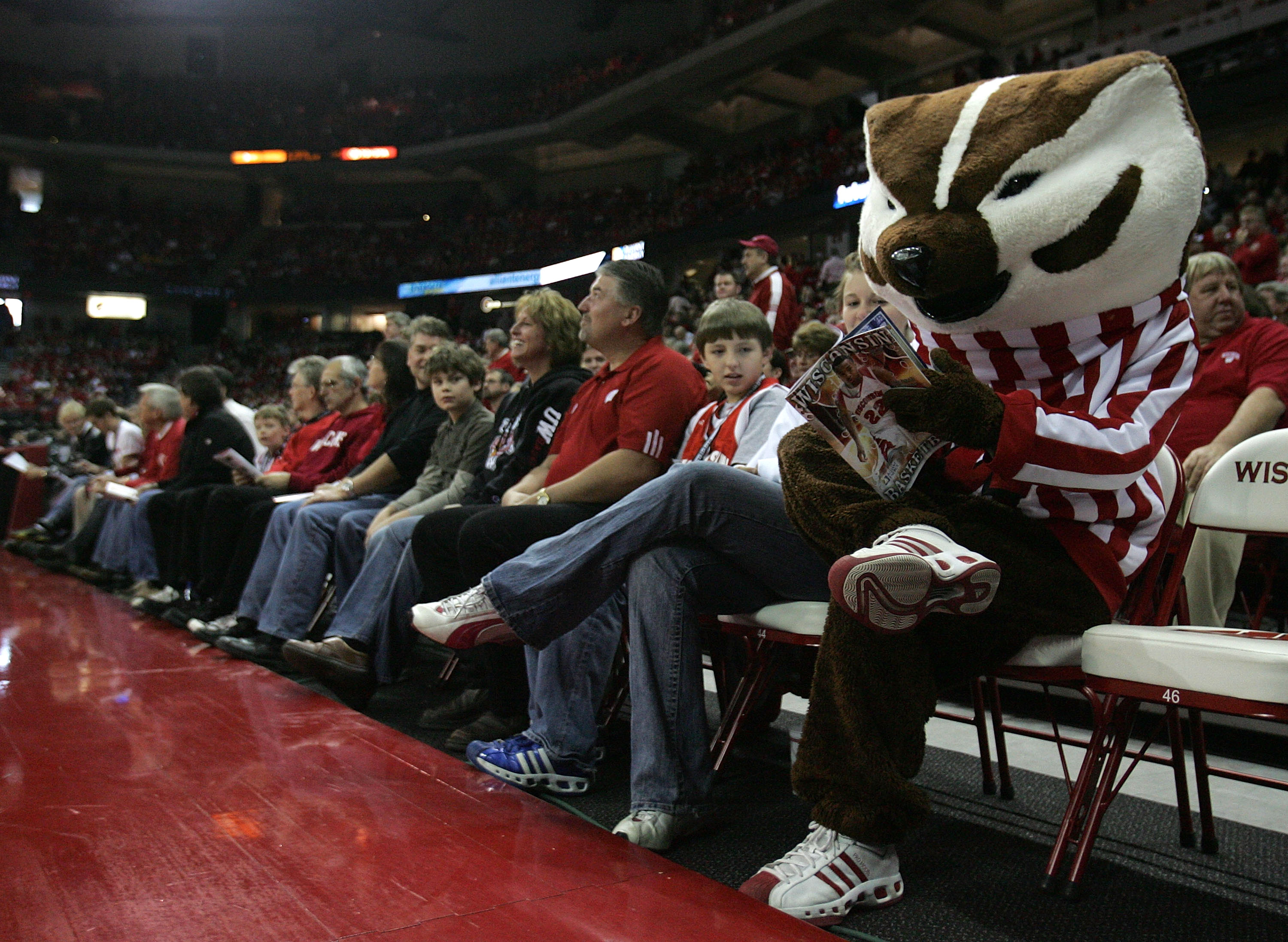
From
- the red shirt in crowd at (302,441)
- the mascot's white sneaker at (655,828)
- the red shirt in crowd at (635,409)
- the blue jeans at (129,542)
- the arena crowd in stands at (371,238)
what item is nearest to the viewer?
the mascot's white sneaker at (655,828)

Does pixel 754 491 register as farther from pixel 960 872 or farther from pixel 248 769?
pixel 248 769

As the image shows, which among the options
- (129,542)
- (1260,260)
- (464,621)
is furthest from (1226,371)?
(129,542)

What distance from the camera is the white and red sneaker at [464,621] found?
2.00 m

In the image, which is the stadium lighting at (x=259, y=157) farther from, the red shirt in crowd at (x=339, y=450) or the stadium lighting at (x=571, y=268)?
the red shirt in crowd at (x=339, y=450)

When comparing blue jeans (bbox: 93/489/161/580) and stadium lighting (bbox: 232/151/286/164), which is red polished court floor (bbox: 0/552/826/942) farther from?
stadium lighting (bbox: 232/151/286/164)

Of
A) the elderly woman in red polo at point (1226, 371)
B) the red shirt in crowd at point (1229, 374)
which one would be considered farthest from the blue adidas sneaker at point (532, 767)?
the red shirt in crowd at point (1229, 374)

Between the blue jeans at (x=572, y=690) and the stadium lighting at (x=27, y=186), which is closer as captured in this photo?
the blue jeans at (x=572, y=690)

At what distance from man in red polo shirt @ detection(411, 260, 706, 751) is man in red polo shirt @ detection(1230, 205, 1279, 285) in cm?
486

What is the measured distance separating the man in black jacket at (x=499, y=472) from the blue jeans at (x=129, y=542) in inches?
94.6

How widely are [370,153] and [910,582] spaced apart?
2236 centimetres

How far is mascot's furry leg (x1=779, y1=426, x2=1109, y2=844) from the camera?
1.46 meters

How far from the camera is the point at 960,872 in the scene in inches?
67.2

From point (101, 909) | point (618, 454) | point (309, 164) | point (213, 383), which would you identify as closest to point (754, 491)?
point (618, 454)

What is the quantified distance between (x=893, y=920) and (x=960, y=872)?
259 mm
